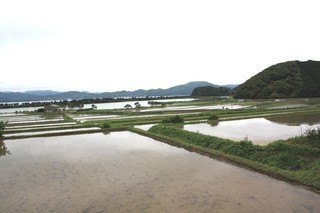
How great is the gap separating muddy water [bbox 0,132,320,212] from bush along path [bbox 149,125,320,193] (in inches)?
16.3

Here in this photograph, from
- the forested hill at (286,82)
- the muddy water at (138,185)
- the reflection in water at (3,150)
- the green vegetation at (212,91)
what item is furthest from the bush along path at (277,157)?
the green vegetation at (212,91)

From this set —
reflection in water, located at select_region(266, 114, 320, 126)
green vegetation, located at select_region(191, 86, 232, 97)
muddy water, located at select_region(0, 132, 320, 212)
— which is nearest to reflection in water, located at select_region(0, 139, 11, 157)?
muddy water, located at select_region(0, 132, 320, 212)

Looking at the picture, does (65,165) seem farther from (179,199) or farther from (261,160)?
(261,160)

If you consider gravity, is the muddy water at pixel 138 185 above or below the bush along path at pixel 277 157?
below

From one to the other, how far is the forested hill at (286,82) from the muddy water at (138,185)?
167ft

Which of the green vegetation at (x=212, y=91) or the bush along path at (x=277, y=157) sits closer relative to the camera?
the bush along path at (x=277, y=157)

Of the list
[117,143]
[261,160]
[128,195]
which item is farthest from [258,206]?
[117,143]

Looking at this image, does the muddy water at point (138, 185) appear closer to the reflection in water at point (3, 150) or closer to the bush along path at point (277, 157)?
the bush along path at point (277, 157)

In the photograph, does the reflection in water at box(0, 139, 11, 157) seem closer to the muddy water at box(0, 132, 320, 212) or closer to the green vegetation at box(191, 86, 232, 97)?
the muddy water at box(0, 132, 320, 212)

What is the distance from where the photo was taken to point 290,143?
10320 mm

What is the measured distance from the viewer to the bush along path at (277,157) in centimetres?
806

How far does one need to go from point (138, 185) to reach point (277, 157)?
440 centimetres

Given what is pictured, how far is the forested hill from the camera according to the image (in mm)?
57594

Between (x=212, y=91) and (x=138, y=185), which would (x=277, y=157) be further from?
(x=212, y=91)
